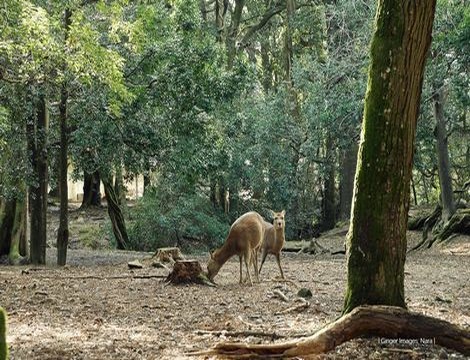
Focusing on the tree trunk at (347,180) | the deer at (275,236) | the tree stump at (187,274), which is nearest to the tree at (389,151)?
the tree stump at (187,274)

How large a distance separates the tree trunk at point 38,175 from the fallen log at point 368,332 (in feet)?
33.9

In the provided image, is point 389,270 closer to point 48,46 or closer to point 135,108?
point 48,46

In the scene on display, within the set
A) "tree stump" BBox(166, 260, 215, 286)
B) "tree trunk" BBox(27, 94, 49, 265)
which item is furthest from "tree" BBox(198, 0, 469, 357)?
"tree trunk" BBox(27, 94, 49, 265)

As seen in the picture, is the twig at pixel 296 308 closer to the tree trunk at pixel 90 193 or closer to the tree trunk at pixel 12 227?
the tree trunk at pixel 12 227

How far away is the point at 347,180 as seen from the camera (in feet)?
79.9

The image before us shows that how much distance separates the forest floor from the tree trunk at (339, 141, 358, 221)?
919cm

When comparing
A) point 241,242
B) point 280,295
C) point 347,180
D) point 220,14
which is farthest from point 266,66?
point 280,295

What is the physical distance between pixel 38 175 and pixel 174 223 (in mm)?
6170

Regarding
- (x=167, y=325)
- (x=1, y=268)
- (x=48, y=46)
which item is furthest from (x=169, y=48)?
(x=167, y=325)

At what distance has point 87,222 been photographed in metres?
27.0

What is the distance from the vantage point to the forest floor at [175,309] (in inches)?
237

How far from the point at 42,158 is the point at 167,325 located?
8364 millimetres

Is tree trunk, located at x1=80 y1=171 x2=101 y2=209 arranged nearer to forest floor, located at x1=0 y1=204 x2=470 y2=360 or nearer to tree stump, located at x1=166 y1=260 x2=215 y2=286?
forest floor, located at x1=0 y1=204 x2=470 y2=360

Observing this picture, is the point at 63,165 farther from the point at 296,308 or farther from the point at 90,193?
the point at 90,193
